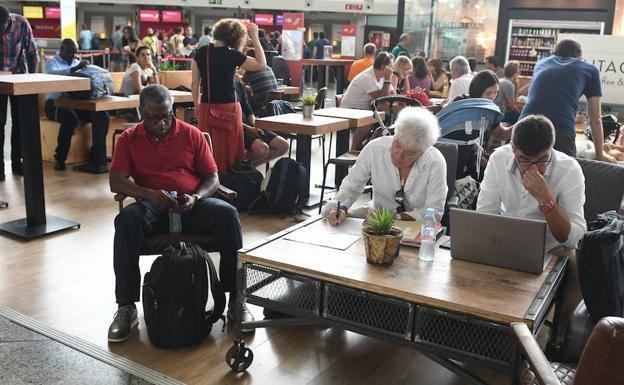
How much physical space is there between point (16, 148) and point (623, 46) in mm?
5894

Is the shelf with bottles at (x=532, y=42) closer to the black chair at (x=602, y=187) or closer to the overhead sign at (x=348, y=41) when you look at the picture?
the overhead sign at (x=348, y=41)

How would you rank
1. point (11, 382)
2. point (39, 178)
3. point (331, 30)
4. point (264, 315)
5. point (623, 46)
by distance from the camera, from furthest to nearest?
point (331, 30) → point (623, 46) → point (39, 178) → point (264, 315) → point (11, 382)

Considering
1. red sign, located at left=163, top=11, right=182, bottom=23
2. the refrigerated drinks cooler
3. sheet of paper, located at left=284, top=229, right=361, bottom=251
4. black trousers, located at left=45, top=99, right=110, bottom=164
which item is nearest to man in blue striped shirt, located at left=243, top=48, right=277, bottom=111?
black trousers, located at left=45, top=99, right=110, bottom=164

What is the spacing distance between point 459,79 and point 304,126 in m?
2.43

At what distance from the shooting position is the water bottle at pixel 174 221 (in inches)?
124

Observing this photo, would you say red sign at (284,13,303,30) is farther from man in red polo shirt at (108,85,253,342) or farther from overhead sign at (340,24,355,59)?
man in red polo shirt at (108,85,253,342)

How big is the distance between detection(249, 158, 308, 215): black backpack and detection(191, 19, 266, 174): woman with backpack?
37 cm


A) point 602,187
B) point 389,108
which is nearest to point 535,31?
point 389,108

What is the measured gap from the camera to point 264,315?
329 cm

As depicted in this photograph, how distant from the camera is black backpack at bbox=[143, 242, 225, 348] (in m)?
2.88

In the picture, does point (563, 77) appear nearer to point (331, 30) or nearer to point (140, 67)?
point (140, 67)

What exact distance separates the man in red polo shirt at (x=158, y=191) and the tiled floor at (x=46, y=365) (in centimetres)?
22

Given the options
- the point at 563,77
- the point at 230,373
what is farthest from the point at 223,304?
the point at 563,77

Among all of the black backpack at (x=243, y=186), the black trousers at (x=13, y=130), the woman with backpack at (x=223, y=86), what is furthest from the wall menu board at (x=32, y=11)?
the black backpack at (x=243, y=186)
